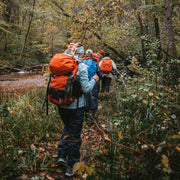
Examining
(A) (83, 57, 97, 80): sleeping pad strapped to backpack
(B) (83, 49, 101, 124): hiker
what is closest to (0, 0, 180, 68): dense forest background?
(B) (83, 49, 101, 124): hiker

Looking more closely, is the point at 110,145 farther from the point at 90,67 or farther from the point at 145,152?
the point at 90,67

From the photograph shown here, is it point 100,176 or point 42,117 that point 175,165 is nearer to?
point 100,176

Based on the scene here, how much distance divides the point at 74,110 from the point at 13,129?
1777 mm

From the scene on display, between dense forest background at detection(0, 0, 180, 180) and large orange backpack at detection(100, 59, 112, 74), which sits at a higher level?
large orange backpack at detection(100, 59, 112, 74)

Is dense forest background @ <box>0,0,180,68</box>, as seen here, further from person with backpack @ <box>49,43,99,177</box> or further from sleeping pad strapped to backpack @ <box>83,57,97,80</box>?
person with backpack @ <box>49,43,99,177</box>

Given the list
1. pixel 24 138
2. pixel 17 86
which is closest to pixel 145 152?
pixel 24 138

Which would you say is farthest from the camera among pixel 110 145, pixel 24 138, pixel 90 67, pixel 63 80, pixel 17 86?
pixel 17 86

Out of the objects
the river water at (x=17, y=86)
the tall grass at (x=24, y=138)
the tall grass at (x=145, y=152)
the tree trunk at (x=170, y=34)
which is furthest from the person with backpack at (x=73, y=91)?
the tree trunk at (x=170, y=34)

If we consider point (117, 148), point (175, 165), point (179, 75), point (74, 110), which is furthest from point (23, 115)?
point (179, 75)

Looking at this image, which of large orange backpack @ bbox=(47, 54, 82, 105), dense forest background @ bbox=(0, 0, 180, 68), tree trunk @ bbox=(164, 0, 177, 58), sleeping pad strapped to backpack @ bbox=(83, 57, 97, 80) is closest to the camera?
large orange backpack @ bbox=(47, 54, 82, 105)

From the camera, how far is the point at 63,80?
7.63 ft

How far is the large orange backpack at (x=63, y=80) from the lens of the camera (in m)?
2.26

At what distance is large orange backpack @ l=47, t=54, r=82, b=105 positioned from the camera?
89.1 inches

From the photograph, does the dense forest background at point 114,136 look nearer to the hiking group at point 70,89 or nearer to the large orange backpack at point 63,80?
the hiking group at point 70,89
